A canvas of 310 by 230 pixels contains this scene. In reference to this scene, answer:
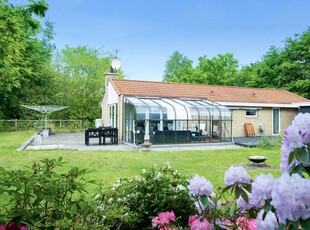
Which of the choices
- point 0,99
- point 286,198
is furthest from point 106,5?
point 286,198

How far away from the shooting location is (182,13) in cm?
2586

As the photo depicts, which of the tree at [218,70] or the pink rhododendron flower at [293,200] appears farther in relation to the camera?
the tree at [218,70]

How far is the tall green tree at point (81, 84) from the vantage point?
94.1 feet

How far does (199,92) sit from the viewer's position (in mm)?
19938

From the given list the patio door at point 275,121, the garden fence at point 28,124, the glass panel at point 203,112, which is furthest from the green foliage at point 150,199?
the garden fence at point 28,124

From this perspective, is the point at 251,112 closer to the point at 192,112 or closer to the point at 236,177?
the point at 192,112

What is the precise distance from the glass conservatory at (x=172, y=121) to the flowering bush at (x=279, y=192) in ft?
40.1

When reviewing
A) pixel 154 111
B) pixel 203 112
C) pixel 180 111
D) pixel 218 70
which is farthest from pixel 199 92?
pixel 218 70

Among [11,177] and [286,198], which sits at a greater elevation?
[286,198]

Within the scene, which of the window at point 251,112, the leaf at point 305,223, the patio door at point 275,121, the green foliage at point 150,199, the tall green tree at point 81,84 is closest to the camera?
the leaf at point 305,223

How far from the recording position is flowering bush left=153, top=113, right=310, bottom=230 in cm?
77

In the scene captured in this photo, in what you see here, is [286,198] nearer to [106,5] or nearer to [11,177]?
[11,177]

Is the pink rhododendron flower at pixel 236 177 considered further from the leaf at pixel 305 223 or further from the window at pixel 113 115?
the window at pixel 113 115

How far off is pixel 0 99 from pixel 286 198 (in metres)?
31.9
